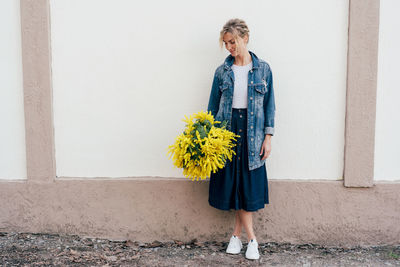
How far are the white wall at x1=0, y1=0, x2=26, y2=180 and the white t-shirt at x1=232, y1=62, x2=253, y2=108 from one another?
2.12 meters

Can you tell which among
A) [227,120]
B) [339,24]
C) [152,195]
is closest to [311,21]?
[339,24]

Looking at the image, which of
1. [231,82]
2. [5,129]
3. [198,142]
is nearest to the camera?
[198,142]

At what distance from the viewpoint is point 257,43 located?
11.0ft

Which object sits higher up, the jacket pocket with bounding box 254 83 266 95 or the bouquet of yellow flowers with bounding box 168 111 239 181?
the jacket pocket with bounding box 254 83 266 95

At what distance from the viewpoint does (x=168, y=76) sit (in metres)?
3.43

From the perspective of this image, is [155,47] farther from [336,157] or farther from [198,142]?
[336,157]

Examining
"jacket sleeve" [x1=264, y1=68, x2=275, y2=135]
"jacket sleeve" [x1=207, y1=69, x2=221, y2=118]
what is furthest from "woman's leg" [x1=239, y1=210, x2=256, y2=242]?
"jacket sleeve" [x1=207, y1=69, x2=221, y2=118]

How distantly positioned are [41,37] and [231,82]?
6.19ft

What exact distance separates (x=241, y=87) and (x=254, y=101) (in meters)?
0.17

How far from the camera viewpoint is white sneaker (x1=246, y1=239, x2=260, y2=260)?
126 inches

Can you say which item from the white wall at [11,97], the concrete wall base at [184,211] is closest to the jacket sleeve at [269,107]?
the concrete wall base at [184,211]

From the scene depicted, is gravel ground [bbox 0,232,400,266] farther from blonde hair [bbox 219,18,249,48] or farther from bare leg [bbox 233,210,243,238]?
blonde hair [bbox 219,18,249,48]

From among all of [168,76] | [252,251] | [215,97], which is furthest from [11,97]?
[252,251]

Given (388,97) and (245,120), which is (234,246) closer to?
(245,120)
